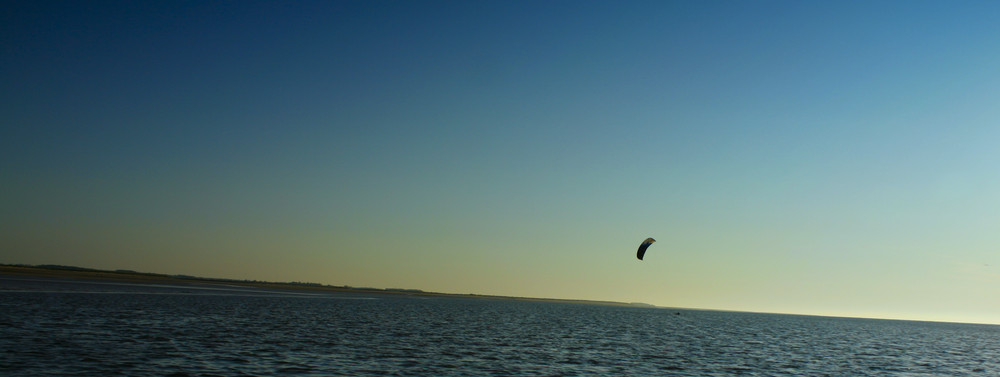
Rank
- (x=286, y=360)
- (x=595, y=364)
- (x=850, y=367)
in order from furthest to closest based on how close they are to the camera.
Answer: (x=850, y=367) → (x=595, y=364) → (x=286, y=360)

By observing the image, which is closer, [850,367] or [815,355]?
[850,367]

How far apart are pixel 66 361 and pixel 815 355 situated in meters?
65.4

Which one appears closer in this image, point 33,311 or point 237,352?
point 237,352

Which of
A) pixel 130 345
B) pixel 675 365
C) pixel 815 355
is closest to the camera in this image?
pixel 130 345

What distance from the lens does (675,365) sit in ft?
154

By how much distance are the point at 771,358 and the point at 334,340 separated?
3898 cm

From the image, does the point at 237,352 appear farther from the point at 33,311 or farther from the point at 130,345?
the point at 33,311

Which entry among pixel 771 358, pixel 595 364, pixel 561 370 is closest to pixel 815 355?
pixel 771 358

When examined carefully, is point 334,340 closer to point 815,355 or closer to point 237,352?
point 237,352

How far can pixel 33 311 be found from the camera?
191 ft

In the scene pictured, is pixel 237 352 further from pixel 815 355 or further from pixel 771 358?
pixel 815 355

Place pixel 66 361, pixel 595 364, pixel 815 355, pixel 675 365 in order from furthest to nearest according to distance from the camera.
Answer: pixel 815 355, pixel 675 365, pixel 595 364, pixel 66 361

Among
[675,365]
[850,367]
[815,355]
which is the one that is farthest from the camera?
[815,355]

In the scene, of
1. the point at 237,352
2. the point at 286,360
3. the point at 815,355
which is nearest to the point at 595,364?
the point at 286,360
